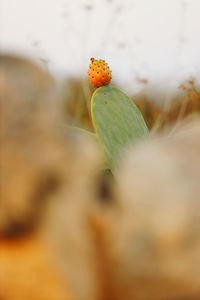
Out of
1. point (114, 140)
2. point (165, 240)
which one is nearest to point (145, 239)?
point (165, 240)

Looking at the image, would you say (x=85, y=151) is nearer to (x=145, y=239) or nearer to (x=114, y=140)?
(x=145, y=239)

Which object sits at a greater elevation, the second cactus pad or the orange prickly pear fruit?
the orange prickly pear fruit

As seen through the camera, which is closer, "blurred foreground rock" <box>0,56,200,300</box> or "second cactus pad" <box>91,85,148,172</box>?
"blurred foreground rock" <box>0,56,200,300</box>

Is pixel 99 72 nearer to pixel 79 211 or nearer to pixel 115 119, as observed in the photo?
pixel 115 119

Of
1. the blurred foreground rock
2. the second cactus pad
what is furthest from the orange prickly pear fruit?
the blurred foreground rock

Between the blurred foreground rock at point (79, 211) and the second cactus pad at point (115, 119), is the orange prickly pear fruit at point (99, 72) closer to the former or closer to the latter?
the second cactus pad at point (115, 119)

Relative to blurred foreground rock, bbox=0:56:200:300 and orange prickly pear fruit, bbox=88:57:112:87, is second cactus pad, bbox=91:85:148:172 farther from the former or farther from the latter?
blurred foreground rock, bbox=0:56:200:300

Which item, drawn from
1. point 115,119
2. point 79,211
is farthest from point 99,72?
point 79,211
